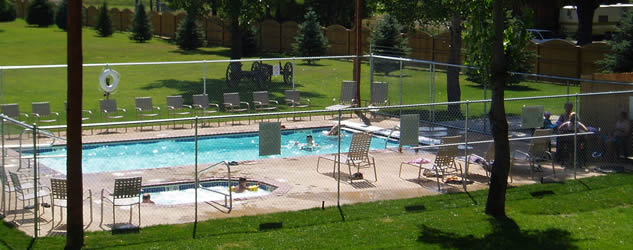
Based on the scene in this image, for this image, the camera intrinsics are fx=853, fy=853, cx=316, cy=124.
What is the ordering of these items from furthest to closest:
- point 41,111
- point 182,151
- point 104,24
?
point 104,24 < point 41,111 < point 182,151

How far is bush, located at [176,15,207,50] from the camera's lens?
173 ft

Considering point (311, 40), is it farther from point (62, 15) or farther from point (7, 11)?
point (7, 11)

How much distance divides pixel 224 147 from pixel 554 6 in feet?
110

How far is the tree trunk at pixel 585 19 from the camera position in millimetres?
45062

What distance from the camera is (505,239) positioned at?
14.1 meters

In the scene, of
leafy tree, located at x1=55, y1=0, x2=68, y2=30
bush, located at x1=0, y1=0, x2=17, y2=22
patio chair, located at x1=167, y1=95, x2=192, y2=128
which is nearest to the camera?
patio chair, located at x1=167, y1=95, x2=192, y2=128

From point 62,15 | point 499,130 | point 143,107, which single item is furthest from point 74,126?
point 62,15

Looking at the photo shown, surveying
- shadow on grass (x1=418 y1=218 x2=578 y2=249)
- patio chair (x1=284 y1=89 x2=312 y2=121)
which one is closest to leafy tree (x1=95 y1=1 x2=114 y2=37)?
patio chair (x1=284 y1=89 x2=312 y2=121)

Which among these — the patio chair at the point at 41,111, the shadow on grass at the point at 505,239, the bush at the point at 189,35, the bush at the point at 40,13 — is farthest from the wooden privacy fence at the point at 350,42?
the shadow on grass at the point at 505,239

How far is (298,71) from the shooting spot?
42.2m

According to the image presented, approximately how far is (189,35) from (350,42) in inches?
432

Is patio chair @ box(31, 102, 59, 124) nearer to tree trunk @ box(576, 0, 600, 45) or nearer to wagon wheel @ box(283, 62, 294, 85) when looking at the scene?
wagon wheel @ box(283, 62, 294, 85)

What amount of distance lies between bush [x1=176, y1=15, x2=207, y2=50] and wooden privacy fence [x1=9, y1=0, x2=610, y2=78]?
155 centimetres

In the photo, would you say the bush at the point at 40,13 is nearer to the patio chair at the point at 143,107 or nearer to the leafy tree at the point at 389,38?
the leafy tree at the point at 389,38
